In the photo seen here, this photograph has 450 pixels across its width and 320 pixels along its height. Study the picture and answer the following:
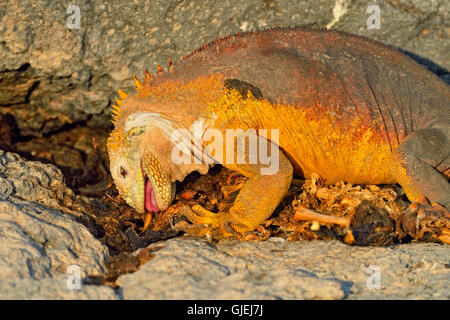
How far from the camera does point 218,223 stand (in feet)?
12.0

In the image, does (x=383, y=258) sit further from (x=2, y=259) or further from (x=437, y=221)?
(x=2, y=259)

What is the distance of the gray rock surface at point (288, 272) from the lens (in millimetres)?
2680

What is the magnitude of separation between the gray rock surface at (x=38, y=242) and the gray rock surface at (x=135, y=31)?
3.97 feet

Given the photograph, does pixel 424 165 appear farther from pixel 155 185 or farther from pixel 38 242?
pixel 38 242

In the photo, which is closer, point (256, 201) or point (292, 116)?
point (256, 201)

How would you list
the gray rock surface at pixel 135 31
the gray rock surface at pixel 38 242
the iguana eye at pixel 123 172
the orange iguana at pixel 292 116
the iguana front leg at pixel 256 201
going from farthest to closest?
the gray rock surface at pixel 135 31 → the iguana eye at pixel 123 172 → the orange iguana at pixel 292 116 → the iguana front leg at pixel 256 201 → the gray rock surface at pixel 38 242

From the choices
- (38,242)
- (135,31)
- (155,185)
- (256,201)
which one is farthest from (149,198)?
(135,31)

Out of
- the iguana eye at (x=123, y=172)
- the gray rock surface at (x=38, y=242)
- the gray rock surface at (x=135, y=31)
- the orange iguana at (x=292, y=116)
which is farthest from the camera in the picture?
the gray rock surface at (x=135, y=31)

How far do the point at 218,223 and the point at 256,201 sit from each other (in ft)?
1.11

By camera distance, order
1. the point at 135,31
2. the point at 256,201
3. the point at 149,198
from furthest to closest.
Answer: the point at 135,31 → the point at 149,198 → the point at 256,201

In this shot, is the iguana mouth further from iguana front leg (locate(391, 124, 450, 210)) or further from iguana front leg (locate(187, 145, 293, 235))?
iguana front leg (locate(391, 124, 450, 210))

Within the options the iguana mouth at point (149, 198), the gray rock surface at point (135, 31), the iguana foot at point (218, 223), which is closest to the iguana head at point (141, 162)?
the iguana mouth at point (149, 198)

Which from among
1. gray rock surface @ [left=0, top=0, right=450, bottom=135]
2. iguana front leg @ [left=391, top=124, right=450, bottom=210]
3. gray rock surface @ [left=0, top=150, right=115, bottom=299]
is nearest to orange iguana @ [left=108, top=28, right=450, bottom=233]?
iguana front leg @ [left=391, top=124, right=450, bottom=210]

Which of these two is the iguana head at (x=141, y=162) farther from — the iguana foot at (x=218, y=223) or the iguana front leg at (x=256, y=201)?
the iguana front leg at (x=256, y=201)
